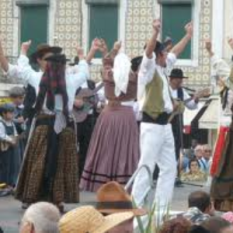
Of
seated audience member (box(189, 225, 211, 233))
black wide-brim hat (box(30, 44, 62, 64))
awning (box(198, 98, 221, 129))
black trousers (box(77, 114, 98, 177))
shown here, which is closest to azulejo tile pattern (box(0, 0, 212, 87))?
awning (box(198, 98, 221, 129))

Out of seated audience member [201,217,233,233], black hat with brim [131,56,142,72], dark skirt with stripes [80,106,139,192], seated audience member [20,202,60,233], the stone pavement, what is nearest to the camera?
seated audience member [20,202,60,233]

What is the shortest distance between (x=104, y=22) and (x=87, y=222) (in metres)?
23.1

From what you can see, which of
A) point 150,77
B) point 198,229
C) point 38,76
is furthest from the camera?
point 38,76

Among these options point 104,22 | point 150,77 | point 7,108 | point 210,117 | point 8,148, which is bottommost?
point 210,117

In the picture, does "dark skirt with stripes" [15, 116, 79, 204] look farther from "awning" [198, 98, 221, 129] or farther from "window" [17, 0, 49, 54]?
"window" [17, 0, 49, 54]

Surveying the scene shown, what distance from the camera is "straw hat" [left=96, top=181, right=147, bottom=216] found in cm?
Answer: 755

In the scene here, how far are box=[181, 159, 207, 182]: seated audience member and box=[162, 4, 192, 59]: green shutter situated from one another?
21.0 ft

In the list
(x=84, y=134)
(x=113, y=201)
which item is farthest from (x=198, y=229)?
(x=84, y=134)

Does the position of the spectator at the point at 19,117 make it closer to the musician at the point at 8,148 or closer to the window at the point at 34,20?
the musician at the point at 8,148

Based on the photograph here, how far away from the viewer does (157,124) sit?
11.6 m

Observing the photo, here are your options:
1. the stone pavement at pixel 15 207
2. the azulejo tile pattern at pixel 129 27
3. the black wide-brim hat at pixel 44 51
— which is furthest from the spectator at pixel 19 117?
the azulejo tile pattern at pixel 129 27

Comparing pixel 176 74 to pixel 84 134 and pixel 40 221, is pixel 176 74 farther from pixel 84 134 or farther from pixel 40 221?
pixel 40 221

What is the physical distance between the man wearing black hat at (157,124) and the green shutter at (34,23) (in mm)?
18319

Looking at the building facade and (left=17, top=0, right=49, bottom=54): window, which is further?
(left=17, top=0, right=49, bottom=54): window
